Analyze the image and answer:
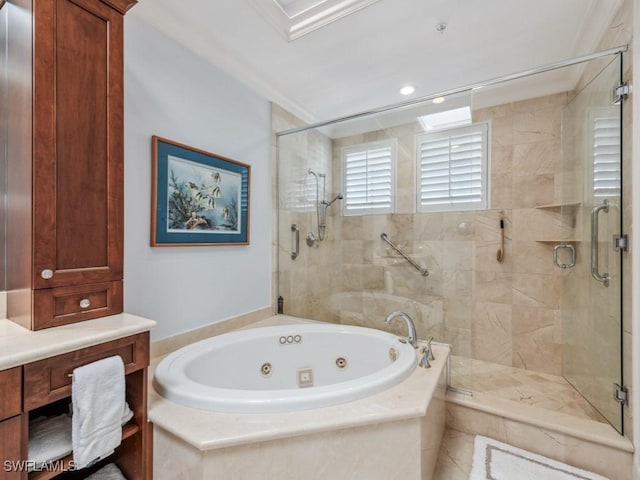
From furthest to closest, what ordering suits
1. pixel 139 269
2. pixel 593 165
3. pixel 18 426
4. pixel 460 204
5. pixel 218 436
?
1. pixel 460 204
2. pixel 593 165
3. pixel 139 269
4. pixel 218 436
5. pixel 18 426

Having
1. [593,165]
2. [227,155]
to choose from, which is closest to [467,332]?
[593,165]

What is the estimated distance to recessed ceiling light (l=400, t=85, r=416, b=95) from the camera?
2.57m

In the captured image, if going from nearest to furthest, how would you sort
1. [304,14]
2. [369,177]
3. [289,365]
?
[304,14]
[289,365]
[369,177]

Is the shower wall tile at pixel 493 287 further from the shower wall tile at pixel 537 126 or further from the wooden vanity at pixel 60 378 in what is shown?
the wooden vanity at pixel 60 378

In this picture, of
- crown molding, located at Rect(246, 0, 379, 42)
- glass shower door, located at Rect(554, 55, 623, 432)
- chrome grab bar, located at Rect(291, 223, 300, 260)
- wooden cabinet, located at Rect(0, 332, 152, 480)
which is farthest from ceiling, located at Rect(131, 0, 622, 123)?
wooden cabinet, located at Rect(0, 332, 152, 480)

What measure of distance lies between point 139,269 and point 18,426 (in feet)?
2.96

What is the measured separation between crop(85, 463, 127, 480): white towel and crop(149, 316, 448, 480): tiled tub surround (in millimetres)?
178

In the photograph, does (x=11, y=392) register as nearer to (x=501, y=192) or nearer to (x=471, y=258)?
(x=471, y=258)

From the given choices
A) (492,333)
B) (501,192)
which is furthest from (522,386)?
(501,192)

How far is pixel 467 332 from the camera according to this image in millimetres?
2473

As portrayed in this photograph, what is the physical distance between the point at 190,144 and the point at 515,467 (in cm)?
261

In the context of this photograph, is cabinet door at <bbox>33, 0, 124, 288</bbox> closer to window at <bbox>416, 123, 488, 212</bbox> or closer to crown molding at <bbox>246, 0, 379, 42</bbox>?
crown molding at <bbox>246, 0, 379, 42</bbox>

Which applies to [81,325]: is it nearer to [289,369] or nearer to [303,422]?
[303,422]

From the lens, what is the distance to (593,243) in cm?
184
